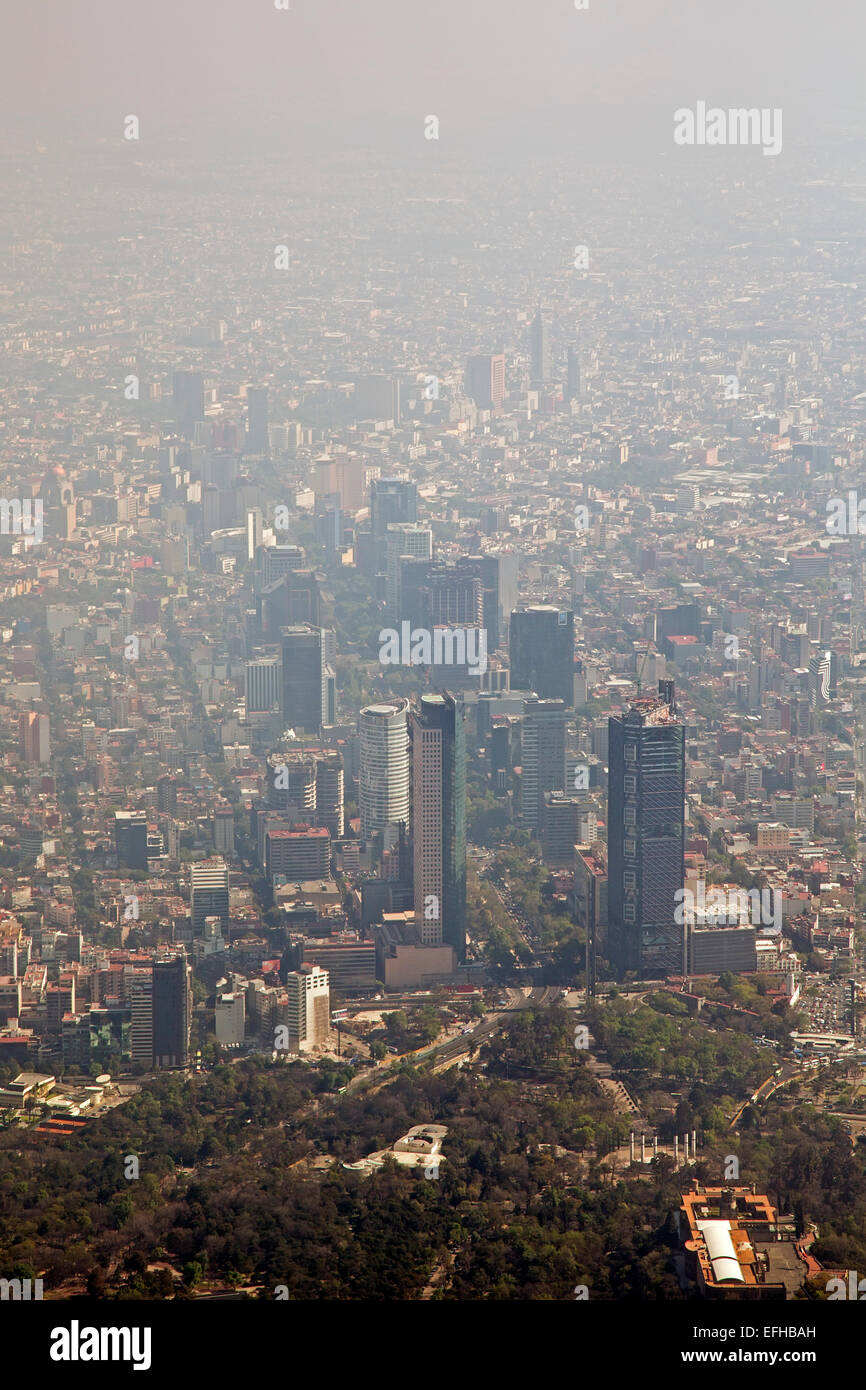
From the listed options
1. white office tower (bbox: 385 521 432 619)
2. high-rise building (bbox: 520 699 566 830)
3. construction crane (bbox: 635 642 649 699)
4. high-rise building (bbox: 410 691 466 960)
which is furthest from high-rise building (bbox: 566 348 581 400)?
high-rise building (bbox: 410 691 466 960)

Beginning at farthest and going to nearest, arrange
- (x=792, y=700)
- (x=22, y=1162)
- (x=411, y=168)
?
(x=411, y=168) < (x=792, y=700) < (x=22, y=1162)

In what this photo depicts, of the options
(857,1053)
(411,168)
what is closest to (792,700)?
(857,1053)

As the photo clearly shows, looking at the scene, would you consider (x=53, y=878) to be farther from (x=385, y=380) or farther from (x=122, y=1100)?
(x=385, y=380)

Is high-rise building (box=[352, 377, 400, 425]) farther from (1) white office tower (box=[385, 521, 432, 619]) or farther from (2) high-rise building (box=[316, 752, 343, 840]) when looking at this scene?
(2) high-rise building (box=[316, 752, 343, 840])

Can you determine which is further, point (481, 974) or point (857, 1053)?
point (481, 974)

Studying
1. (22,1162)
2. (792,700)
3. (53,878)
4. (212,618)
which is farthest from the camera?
(212,618)

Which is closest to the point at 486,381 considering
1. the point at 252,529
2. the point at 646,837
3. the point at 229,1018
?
the point at 252,529
